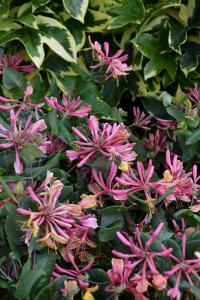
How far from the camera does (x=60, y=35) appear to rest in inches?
75.2

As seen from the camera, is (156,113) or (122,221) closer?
(122,221)

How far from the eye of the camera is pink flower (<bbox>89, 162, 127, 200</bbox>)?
48.0 inches

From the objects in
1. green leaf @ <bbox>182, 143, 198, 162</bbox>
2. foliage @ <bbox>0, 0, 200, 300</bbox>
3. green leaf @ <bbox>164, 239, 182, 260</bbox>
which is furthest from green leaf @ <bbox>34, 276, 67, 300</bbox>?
green leaf @ <bbox>182, 143, 198, 162</bbox>

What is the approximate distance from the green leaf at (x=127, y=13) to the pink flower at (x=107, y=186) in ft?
2.68

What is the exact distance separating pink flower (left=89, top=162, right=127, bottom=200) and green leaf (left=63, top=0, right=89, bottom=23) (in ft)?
2.63

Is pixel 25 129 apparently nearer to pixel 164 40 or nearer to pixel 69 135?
pixel 69 135

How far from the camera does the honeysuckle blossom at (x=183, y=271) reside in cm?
102

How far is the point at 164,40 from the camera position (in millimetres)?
2014

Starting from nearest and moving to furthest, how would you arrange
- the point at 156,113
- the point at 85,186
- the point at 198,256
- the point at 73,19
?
the point at 198,256, the point at 85,186, the point at 156,113, the point at 73,19

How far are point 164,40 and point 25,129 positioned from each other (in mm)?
984

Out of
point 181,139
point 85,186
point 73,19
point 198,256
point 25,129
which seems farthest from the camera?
point 73,19

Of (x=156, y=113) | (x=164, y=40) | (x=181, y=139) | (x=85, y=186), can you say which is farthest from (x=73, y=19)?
(x=85, y=186)

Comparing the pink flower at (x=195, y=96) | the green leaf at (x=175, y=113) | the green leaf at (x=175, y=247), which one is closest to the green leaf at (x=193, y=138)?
the green leaf at (x=175, y=113)

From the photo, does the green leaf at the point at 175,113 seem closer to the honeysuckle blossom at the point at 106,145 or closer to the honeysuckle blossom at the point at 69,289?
the honeysuckle blossom at the point at 106,145
